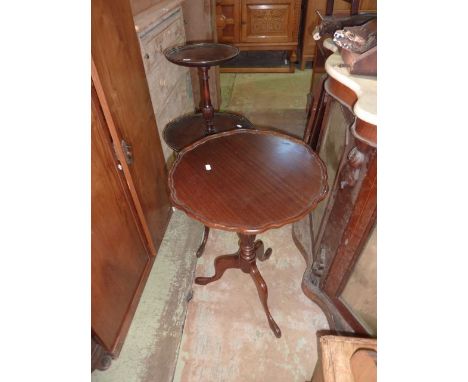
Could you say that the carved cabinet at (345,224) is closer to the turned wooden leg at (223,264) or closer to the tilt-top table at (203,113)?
the turned wooden leg at (223,264)

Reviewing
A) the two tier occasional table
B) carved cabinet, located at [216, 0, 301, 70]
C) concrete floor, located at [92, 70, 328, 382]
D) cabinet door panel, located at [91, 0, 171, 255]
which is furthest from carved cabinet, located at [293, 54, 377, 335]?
carved cabinet, located at [216, 0, 301, 70]

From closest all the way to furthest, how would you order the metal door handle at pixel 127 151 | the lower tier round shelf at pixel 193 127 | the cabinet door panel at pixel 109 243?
1. the cabinet door panel at pixel 109 243
2. the metal door handle at pixel 127 151
3. the lower tier round shelf at pixel 193 127

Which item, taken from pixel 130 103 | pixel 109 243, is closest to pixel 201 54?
pixel 130 103

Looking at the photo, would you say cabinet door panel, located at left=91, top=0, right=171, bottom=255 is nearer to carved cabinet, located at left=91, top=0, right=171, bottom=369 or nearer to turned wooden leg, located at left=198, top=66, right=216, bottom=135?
carved cabinet, located at left=91, top=0, right=171, bottom=369

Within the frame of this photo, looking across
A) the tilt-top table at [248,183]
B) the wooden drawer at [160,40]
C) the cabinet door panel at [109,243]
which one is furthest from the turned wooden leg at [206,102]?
the cabinet door panel at [109,243]

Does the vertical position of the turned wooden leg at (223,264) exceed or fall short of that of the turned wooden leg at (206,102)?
it falls short

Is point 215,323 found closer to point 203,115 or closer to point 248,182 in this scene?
point 248,182

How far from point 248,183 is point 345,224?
18.2 inches

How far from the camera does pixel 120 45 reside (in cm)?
141

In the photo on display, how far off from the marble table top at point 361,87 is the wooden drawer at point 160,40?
1.17m

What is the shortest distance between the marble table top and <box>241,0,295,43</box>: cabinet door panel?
3.65m

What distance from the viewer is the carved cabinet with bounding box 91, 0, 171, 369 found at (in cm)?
123

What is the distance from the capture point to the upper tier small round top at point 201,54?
1731 mm
